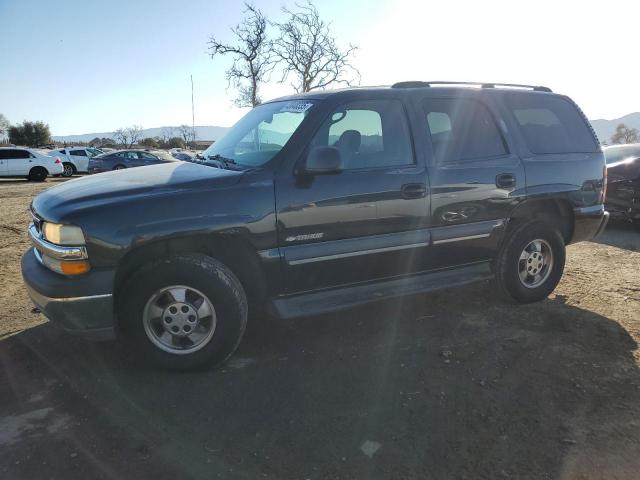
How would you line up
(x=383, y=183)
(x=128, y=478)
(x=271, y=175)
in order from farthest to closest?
(x=383, y=183) < (x=271, y=175) < (x=128, y=478)

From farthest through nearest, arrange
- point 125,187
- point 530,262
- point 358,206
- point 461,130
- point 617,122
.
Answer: point 617,122
point 530,262
point 461,130
point 358,206
point 125,187

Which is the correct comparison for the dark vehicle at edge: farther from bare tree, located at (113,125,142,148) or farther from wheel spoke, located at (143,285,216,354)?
bare tree, located at (113,125,142,148)

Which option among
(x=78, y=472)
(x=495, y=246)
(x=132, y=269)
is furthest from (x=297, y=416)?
(x=495, y=246)

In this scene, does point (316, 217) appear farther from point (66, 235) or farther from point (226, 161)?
point (66, 235)

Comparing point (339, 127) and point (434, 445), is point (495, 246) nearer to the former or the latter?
point (339, 127)

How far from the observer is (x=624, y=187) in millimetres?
8094

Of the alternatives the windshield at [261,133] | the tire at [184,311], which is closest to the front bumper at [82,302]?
the tire at [184,311]

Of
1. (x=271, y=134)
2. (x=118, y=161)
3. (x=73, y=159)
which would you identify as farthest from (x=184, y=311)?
(x=73, y=159)

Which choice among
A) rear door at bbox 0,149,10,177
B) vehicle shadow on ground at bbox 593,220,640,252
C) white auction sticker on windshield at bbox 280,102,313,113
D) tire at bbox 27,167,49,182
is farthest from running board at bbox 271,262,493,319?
rear door at bbox 0,149,10,177

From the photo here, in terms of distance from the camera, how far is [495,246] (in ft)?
14.2

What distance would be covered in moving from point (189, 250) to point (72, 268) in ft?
2.32

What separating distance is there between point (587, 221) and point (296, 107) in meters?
3.08

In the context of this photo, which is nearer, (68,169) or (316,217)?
(316,217)

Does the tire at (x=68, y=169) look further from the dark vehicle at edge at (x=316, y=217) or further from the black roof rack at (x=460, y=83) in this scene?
the black roof rack at (x=460, y=83)
